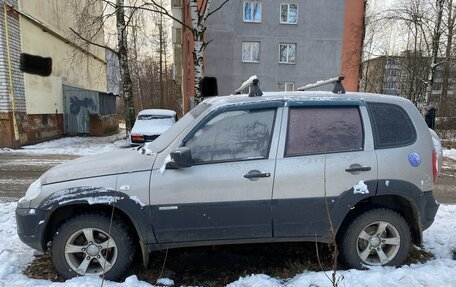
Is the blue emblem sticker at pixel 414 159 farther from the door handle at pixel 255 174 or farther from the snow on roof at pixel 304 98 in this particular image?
the door handle at pixel 255 174

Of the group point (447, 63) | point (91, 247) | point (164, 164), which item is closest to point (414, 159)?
point (164, 164)

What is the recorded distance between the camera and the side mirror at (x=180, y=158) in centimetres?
315

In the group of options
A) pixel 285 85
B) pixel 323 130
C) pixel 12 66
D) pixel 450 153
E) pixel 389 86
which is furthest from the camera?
pixel 389 86

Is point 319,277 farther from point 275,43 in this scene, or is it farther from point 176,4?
point 275,43

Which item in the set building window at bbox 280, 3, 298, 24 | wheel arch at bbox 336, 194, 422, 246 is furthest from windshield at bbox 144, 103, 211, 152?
building window at bbox 280, 3, 298, 24

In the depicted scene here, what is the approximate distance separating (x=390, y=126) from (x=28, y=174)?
28.1ft

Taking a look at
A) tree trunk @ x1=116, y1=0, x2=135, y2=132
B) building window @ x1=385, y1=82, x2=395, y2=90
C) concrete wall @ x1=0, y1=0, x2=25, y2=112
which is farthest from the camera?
building window @ x1=385, y1=82, x2=395, y2=90

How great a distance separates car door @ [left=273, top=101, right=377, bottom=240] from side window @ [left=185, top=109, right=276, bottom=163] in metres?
0.19

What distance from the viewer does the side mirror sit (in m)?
3.15

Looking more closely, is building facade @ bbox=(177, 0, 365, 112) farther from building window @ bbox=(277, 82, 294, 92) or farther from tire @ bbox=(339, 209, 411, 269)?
tire @ bbox=(339, 209, 411, 269)

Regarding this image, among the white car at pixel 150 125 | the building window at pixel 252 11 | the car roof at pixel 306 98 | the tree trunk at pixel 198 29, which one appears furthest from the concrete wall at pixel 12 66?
the building window at pixel 252 11

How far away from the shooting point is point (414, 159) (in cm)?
353

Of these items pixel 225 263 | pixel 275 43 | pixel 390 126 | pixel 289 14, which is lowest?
pixel 225 263

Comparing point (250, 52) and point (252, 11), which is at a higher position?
point (252, 11)
